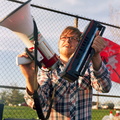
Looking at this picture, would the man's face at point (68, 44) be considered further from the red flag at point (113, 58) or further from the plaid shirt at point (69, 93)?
the red flag at point (113, 58)

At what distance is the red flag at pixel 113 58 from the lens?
14.1ft

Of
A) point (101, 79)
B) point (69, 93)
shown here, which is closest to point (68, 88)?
point (69, 93)

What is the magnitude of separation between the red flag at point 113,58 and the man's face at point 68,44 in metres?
2.75

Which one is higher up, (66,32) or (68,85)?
(66,32)

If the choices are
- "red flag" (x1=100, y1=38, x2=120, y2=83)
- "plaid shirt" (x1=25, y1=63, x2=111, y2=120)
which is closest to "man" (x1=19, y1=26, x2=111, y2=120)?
"plaid shirt" (x1=25, y1=63, x2=111, y2=120)

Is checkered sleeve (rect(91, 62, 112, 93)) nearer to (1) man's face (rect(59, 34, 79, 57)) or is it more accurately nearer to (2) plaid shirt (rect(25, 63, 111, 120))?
(2) plaid shirt (rect(25, 63, 111, 120))

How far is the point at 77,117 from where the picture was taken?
156 centimetres

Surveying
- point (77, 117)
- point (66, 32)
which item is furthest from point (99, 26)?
point (77, 117)

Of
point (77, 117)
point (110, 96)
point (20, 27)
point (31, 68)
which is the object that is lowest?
point (110, 96)

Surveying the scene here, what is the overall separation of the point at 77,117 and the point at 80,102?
101 mm

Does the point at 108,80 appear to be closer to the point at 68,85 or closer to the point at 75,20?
the point at 68,85

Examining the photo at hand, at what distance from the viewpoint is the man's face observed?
1.54 metres

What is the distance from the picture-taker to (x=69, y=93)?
158cm

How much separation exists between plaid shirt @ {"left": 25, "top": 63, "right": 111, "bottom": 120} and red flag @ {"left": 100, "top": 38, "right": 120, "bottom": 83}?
2.73 meters
